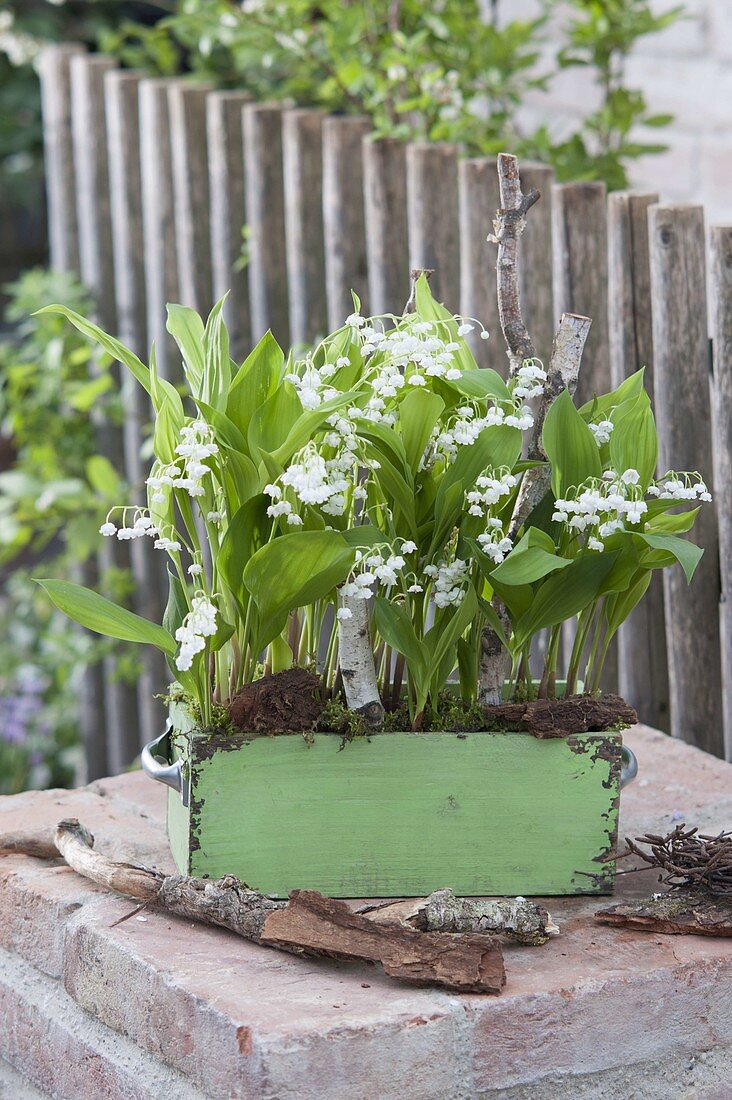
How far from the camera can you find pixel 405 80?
8.16 ft

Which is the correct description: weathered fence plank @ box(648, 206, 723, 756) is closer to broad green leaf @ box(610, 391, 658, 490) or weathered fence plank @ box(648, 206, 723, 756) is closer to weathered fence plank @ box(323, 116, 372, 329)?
broad green leaf @ box(610, 391, 658, 490)

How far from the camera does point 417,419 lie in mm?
1205

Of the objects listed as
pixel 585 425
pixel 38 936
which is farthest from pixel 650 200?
pixel 38 936

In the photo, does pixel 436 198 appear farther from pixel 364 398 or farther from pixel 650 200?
pixel 364 398

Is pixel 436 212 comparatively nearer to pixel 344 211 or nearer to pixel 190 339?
pixel 344 211

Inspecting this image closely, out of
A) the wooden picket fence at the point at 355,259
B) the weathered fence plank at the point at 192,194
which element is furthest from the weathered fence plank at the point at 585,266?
the weathered fence plank at the point at 192,194

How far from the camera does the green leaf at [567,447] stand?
1216 millimetres

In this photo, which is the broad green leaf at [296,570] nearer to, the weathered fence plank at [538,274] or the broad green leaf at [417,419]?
the broad green leaf at [417,419]

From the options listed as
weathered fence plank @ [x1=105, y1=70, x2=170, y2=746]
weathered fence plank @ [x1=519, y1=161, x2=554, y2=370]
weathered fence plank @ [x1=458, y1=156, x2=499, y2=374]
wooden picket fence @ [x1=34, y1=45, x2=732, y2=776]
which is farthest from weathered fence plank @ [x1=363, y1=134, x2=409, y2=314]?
weathered fence plank @ [x1=105, y1=70, x2=170, y2=746]

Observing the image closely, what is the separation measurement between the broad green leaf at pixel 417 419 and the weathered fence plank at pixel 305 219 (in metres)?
1.26

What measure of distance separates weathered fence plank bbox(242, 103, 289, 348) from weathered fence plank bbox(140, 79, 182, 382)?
341mm

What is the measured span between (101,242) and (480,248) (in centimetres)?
142

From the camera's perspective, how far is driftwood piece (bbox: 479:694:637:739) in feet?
4.09

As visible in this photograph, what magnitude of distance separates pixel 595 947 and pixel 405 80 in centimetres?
178
